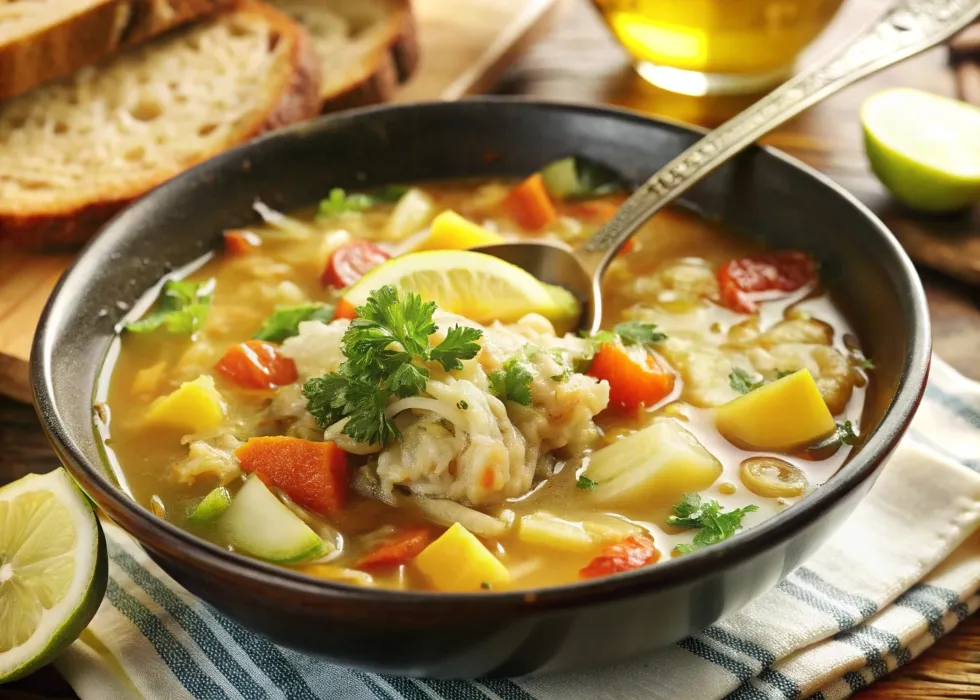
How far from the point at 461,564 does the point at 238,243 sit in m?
1.79

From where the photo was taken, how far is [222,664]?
8.82ft

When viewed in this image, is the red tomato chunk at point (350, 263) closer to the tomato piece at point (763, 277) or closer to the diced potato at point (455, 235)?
the diced potato at point (455, 235)

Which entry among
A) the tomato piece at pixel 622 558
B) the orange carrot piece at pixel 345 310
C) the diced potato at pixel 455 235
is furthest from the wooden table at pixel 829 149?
the diced potato at pixel 455 235

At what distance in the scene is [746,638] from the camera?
2.66 m

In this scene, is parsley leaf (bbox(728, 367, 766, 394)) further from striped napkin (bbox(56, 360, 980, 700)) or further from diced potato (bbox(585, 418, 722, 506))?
striped napkin (bbox(56, 360, 980, 700))

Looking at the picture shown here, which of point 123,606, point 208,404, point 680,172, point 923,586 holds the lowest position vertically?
point 123,606

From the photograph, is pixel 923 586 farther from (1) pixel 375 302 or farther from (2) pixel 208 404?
(2) pixel 208 404

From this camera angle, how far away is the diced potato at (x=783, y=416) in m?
2.85

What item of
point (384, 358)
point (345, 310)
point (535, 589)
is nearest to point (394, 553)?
point (384, 358)

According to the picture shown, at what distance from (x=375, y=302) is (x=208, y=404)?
0.63 m

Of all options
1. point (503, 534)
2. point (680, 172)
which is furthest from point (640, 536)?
point (680, 172)

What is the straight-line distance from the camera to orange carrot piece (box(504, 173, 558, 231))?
3.90 metres

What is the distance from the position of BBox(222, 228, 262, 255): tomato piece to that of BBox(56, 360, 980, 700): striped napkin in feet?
3.69

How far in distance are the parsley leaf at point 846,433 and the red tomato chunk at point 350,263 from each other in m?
1.56
